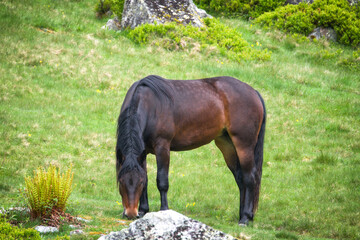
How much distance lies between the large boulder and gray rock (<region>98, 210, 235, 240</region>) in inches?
630

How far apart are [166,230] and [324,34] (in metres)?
18.9

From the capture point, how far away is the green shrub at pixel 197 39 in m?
19.2

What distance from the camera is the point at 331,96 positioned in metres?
17.0

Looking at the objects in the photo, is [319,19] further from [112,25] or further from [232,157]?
[232,157]

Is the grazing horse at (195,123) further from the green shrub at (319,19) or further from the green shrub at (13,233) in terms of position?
the green shrub at (319,19)

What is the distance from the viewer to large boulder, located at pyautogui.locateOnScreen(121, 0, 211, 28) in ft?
65.9

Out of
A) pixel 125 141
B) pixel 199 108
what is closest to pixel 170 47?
pixel 199 108

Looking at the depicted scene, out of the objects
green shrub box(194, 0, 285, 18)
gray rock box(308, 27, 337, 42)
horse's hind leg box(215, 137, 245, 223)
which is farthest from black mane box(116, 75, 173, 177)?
green shrub box(194, 0, 285, 18)

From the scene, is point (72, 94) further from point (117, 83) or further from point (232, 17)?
point (232, 17)

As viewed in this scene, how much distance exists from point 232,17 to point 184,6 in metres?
3.75

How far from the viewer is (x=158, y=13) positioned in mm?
20281

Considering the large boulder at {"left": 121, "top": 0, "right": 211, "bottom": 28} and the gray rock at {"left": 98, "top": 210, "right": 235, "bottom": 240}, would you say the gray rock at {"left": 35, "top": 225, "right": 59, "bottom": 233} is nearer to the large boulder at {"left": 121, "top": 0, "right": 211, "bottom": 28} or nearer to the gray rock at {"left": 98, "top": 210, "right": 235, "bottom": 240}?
the gray rock at {"left": 98, "top": 210, "right": 235, "bottom": 240}

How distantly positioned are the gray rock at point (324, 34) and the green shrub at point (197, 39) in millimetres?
2960

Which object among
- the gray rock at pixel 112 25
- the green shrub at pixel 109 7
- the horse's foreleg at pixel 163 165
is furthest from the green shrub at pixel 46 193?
the green shrub at pixel 109 7
